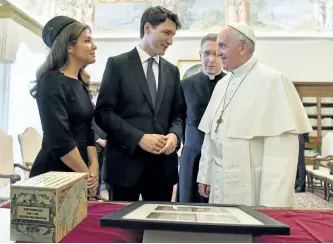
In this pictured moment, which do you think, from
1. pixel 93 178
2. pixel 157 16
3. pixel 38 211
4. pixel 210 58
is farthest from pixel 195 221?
pixel 210 58

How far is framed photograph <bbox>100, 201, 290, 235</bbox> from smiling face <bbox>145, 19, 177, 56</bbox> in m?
1.22

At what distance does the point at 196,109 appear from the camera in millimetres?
2664

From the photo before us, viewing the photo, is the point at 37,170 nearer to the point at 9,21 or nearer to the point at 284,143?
the point at 284,143

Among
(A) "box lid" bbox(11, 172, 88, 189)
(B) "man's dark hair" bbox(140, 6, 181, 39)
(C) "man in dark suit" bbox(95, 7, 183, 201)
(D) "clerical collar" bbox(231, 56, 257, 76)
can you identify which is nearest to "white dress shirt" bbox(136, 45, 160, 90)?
(C) "man in dark suit" bbox(95, 7, 183, 201)

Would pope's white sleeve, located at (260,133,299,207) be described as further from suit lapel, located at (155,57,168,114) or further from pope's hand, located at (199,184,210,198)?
suit lapel, located at (155,57,168,114)

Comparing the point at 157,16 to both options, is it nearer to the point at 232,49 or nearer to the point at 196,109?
the point at 232,49

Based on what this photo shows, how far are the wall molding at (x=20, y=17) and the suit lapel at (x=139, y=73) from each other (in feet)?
18.4

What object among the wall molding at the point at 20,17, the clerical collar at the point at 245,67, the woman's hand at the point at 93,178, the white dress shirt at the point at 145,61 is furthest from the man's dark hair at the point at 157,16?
the wall molding at the point at 20,17

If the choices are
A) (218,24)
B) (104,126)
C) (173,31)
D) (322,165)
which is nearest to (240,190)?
(104,126)

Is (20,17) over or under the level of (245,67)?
over

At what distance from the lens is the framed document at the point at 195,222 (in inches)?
33.7

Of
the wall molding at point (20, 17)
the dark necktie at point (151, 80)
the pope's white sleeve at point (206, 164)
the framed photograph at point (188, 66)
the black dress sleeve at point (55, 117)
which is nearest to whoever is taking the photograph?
the black dress sleeve at point (55, 117)

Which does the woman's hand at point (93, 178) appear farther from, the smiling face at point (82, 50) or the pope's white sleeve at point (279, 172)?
→ the pope's white sleeve at point (279, 172)

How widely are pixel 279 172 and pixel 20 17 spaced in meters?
6.62
